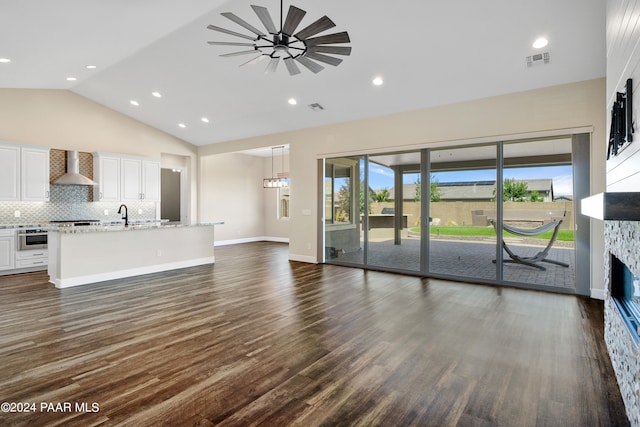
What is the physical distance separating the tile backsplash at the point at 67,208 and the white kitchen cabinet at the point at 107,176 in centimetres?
31

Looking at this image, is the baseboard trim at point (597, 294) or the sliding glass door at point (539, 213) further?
the sliding glass door at point (539, 213)

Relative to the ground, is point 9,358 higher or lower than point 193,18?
lower

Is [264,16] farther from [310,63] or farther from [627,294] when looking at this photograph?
[627,294]

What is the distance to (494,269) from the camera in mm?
5602

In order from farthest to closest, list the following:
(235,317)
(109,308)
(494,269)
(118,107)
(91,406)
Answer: (118,107) → (494,269) → (109,308) → (235,317) → (91,406)

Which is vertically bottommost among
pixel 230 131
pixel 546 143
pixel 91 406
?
pixel 91 406

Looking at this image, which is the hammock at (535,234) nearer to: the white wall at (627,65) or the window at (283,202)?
the white wall at (627,65)

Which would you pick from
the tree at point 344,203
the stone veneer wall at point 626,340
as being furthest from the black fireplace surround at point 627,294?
the tree at point 344,203

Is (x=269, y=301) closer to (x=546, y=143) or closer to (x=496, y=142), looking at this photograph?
(x=496, y=142)

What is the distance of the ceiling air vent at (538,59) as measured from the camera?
4297mm

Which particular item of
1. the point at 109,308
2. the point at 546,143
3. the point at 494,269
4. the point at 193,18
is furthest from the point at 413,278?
the point at 193,18

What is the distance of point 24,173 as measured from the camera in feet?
21.3

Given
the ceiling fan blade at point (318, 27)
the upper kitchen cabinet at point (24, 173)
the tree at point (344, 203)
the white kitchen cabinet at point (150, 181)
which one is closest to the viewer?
the ceiling fan blade at point (318, 27)

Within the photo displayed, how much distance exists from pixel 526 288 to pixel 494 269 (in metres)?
0.55
